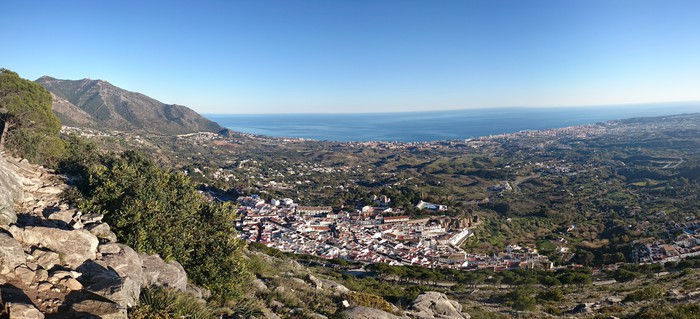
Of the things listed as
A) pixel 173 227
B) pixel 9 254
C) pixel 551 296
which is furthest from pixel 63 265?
pixel 551 296

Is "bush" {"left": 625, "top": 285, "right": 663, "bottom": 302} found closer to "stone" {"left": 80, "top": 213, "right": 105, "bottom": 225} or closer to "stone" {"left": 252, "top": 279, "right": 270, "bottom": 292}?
"stone" {"left": 252, "top": 279, "right": 270, "bottom": 292}

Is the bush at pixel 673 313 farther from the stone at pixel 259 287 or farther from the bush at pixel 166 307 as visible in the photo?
the bush at pixel 166 307

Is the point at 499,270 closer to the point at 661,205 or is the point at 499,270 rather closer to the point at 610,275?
the point at 610,275

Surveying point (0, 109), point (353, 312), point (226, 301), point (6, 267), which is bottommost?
point (353, 312)

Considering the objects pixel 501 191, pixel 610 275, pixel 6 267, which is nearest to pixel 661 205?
pixel 501 191

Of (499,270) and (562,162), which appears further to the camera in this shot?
(562,162)
